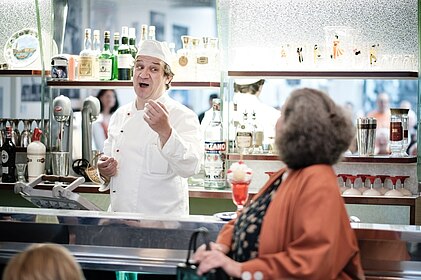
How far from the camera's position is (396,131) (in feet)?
15.6

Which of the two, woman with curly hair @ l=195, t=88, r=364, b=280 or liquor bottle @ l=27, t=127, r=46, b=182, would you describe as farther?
liquor bottle @ l=27, t=127, r=46, b=182

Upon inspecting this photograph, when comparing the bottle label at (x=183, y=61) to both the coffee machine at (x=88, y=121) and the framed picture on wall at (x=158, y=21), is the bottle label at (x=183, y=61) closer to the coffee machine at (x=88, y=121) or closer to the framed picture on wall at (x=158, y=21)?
the coffee machine at (x=88, y=121)

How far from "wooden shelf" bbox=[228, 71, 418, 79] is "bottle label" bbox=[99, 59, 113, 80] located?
0.82m

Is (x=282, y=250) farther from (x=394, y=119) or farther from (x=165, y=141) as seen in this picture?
(x=394, y=119)


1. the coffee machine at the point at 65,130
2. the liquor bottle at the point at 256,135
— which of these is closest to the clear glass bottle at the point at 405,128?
the liquor bottle at the point at 256,135

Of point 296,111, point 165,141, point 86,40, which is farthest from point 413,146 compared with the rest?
point 296,111

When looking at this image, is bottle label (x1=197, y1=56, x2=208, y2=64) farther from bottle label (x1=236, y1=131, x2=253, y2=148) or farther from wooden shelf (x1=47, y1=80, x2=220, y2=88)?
bottle label (x1=236, y1=131, x2=253, y2=148)

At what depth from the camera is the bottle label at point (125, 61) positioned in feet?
16.6

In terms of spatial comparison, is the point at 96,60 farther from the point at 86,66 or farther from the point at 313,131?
the point at 313,131

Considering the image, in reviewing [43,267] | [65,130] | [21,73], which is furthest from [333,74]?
[43,267]

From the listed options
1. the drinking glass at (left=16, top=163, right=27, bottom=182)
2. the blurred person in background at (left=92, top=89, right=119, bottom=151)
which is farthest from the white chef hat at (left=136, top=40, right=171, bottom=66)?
the blurred person in background at (left=92, top=89, right=119, bottom=151)

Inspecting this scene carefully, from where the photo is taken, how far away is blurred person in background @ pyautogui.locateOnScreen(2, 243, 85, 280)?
2131 mm

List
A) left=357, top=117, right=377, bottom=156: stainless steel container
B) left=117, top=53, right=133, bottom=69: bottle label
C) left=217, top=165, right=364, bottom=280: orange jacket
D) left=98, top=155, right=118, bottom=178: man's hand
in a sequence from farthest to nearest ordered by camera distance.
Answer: left=117, top=53, right=133, bottom=69: bottle label, left=357, top=117, right=377, bottom=156: stainless steel container, left=98, top=155, right=118, bottom=178: man's hand, left=217, top=165, right=364, bottom=280: orange jacket

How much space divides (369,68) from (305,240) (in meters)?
2.77
